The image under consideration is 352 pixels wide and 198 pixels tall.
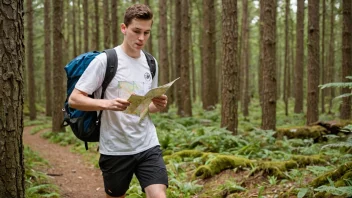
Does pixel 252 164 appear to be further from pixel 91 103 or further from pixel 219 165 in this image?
pixel 91 103

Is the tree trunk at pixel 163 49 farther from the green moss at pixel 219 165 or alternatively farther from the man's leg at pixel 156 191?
the man's leg at pixel 156 191

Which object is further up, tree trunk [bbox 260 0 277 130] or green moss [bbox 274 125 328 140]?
tree trunk [bbox 260 0 277 130]

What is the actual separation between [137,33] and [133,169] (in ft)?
4.50

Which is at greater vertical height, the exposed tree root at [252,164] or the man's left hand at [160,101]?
the man's left hand at [160,101]

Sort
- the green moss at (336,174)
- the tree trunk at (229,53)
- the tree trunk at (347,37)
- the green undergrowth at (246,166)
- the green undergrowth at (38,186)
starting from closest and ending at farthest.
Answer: the green moss at (336,174) < the green undergrowth at (246,166) < the green undergrowth at (38,186) < the tree trunk at (229,53) < the tree trunk at (347,37)

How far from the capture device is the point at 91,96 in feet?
11.4

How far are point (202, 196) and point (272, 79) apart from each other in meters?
5.16

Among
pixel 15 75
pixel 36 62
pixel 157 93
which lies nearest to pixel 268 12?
pixel 157 93

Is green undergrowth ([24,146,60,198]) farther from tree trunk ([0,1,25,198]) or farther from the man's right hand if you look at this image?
the man's right hand

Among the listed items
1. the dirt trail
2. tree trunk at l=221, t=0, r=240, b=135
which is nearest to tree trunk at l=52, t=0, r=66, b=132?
the dirt trail

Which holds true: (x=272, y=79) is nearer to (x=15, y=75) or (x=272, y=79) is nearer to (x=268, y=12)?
(x=268, y=12)

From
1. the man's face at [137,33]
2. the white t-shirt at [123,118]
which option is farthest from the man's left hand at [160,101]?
the man's face at [137,33]

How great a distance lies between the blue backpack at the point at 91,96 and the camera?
3.39 meters

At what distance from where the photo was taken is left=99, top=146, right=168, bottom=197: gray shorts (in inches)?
136
